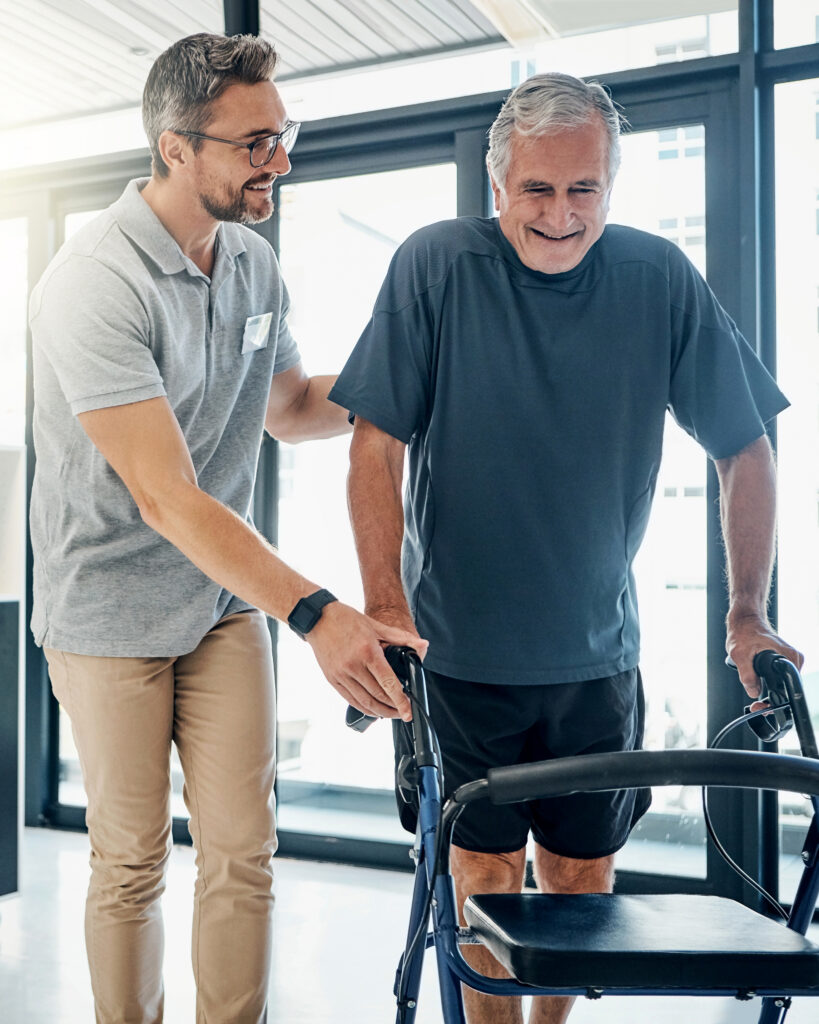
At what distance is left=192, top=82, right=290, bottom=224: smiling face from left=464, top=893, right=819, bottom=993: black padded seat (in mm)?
1126

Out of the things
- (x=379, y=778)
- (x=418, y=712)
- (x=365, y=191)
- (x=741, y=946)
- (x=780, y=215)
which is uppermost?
(x=365, y=191)

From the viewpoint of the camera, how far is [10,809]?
3072 millimetres

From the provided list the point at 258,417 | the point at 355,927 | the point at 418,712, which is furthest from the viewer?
the point at 355,927

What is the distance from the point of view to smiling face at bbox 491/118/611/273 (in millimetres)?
1554

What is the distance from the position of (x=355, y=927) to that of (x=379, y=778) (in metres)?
0.71

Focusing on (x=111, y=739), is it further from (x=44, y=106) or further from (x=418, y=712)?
(x=44, y=106)

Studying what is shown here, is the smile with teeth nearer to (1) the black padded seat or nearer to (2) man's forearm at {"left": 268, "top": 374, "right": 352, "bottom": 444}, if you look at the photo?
(2) man's forearm at {"left": 268, "top": 374, "right": 352, "bottom": 444}

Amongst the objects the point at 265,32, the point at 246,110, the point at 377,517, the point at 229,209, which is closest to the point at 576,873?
the point at 377,517

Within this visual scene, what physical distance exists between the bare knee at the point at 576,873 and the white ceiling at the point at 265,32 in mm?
2405

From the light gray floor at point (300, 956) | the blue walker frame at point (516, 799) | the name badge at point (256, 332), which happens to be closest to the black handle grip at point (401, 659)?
the blue walker frame at point (516, 799)

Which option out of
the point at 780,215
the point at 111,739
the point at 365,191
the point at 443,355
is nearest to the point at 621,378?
the point at 443,355

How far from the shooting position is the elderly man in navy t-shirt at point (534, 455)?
1623mm

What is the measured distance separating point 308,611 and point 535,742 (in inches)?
19.8

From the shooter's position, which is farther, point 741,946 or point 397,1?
point 397,1
